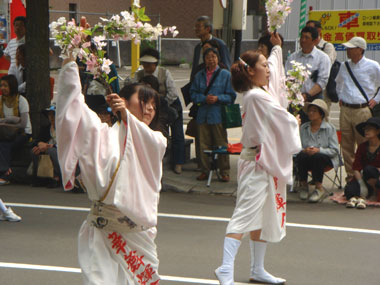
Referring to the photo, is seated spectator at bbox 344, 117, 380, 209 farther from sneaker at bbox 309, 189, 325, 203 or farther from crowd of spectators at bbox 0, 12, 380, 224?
sneaker at bbox 309, 189, 325, 203

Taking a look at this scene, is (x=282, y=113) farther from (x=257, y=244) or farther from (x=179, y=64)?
(x=179, y=64)

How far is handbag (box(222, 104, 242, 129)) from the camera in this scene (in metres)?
9.87

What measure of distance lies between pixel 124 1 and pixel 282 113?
31.5 m

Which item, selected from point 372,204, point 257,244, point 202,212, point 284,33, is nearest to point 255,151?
point 257,244

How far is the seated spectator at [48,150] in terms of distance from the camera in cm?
994

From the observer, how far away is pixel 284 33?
711 inches

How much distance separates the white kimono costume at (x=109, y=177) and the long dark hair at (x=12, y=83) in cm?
652

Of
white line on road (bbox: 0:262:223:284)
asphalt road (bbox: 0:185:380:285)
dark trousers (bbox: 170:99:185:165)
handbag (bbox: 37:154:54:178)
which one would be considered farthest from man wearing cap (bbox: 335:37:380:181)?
white line on road (bbox: 0:262:223:284)

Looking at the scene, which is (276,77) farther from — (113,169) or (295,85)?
(113,169)

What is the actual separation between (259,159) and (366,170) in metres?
3.48

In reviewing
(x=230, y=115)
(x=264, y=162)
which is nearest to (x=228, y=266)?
(x=264, y=162)

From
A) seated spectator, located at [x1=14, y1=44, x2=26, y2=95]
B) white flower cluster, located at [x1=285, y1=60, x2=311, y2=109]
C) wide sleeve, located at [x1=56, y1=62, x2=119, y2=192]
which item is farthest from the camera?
seated spectator, located at [x1=14, y1=44, x2=26, y2=95]

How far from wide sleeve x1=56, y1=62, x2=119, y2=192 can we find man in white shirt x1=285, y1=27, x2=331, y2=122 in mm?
6080

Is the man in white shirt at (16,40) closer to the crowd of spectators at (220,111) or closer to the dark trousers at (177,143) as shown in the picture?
the crowd of spectators at (220,111)
